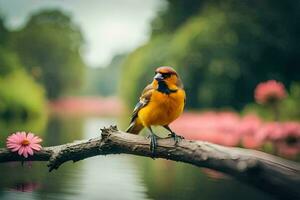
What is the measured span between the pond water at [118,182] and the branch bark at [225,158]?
50 cm

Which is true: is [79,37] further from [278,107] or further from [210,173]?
[210,173]

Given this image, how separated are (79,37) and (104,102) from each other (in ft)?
2.30

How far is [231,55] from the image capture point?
4602 mm

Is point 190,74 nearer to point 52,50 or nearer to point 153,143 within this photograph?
point 52,50

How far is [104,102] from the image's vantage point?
16.3ft

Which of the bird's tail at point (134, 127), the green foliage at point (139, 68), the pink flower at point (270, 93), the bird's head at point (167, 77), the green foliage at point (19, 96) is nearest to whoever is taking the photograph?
the bird's head at point (167, 77)

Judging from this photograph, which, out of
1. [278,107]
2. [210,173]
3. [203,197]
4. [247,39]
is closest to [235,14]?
[247,39]

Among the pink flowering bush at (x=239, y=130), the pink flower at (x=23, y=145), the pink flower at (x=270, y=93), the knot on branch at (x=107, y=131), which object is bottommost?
the pink flower at (x=23, y=145)

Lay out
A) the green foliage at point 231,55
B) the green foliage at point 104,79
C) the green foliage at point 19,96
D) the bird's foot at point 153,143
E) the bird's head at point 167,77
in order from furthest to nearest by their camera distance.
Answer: the green foliage at point 104,79
the green foliage at point 231,55
the green foliage at point 19,96
the bird's head at point 167,77
the bird's foot at point 153,143

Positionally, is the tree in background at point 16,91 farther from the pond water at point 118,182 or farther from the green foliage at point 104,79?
the pond water at point 118,182

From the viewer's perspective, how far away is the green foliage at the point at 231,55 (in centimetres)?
452

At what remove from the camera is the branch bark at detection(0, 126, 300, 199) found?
144 centimetres

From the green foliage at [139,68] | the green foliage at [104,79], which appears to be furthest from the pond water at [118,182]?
the green foliage at [104,79]

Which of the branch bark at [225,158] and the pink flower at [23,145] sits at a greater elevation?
the pink flower at [23,145]
